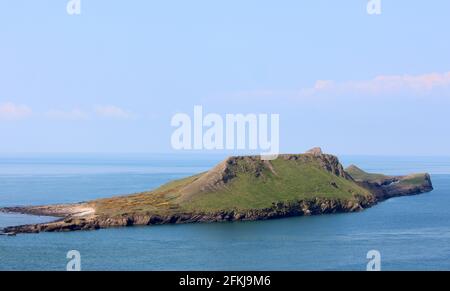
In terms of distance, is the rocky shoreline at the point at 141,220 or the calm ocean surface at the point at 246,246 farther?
the rocky shoreline at the point at 141,220

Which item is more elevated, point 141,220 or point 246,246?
point 246,246

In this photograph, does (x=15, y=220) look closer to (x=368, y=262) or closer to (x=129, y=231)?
(x=129, y=231)

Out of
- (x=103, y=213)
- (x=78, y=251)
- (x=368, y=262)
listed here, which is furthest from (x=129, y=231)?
(x=368, y=262)

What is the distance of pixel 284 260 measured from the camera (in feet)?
407

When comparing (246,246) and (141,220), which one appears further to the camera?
(141,220)

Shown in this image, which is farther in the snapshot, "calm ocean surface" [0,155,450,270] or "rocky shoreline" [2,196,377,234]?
"rocky shoreline" [2,196,377,234]
